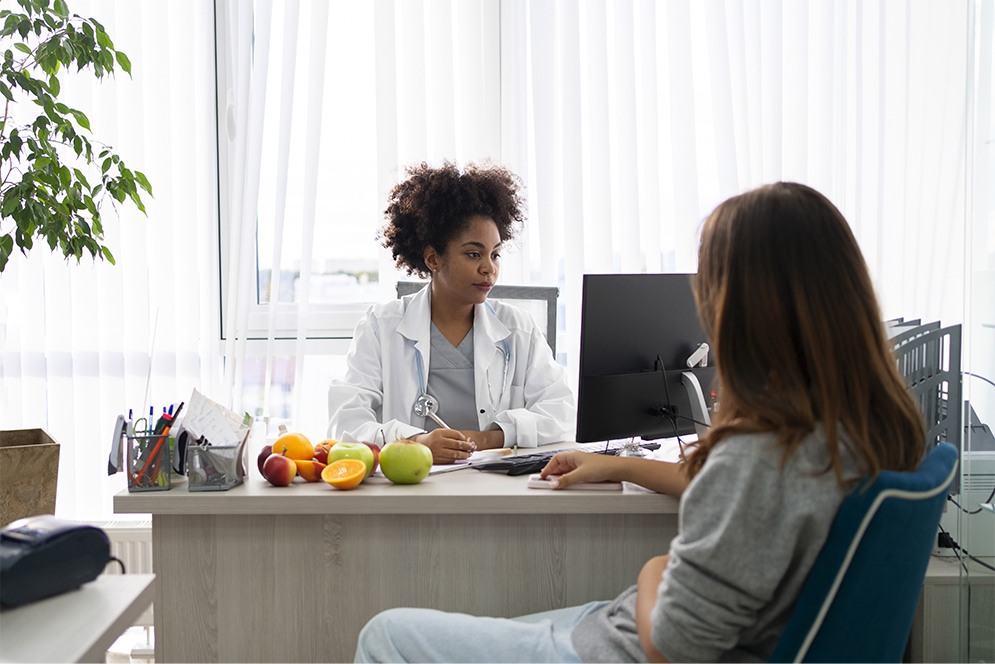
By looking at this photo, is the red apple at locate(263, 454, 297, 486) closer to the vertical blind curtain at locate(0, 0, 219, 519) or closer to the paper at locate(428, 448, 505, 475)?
the paper at locate(428, 448, 505, 475)

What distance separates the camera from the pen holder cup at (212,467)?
129 cm

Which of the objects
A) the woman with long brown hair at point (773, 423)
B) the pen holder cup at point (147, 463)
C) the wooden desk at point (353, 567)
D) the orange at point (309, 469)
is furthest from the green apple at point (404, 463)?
the woman with long brown hair at point (773, 423)

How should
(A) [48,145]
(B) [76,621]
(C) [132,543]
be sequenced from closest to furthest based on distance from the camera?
(B) [76,621], (A) [48,145], (C) [132,543]

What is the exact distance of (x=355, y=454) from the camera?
1378 millimetres

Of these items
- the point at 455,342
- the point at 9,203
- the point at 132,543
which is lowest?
the point at 132,543

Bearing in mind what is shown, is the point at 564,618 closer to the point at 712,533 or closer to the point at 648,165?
the point at 712,533

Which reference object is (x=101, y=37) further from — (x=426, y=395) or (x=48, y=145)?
(x=426, y=395)

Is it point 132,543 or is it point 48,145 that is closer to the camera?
point 48,145

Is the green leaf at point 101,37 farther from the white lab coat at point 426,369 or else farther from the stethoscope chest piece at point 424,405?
the stethoscope chest piece at point 424,405

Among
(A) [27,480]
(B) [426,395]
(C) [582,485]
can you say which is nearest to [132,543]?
(A) [27,480]

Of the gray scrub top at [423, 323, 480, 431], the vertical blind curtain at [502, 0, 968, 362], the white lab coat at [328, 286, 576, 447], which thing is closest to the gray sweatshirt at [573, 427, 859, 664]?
the white lab coat at [328, 286, 576, 447]

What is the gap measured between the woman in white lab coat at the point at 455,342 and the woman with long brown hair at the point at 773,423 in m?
1.15

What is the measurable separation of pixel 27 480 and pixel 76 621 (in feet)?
4.26

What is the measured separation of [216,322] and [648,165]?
5.66 feet
